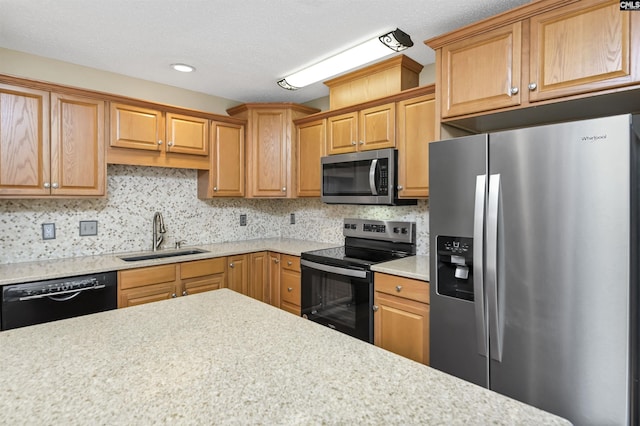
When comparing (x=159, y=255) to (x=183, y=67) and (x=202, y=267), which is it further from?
(x=183, y=67)

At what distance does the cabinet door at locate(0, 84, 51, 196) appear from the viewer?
7.48 ft

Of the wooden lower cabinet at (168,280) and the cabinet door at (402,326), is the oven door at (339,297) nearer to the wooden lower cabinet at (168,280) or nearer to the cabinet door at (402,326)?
the cabinet door at (402,326)

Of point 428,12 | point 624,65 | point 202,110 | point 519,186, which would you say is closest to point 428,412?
point 519,186

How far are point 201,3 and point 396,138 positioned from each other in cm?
153

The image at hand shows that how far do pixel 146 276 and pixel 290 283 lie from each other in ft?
3.87

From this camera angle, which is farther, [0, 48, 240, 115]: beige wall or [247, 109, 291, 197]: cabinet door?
[247, 109, 291, 197]: cabinet door

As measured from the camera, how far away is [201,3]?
6.16ft

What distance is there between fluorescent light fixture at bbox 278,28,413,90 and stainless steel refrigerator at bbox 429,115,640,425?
2.62 feet

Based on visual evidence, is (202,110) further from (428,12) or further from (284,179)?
(428,12)

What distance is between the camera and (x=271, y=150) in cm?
347

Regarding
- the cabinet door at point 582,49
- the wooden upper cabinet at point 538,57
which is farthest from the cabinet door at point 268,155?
the cabinet door at point 582,49

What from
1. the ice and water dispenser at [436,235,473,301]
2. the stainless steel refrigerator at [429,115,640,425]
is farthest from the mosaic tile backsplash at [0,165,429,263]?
the stainless steel refrigerator at [429,115,640,425]

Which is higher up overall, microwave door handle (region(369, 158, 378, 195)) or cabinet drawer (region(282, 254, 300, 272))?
microwave door handle (region(369, 158, 378, 195))

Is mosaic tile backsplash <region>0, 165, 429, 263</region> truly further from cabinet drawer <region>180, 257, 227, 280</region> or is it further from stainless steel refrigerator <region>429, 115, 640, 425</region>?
stainless steel refrigerator <region>429, 115, 640, 425</region>
